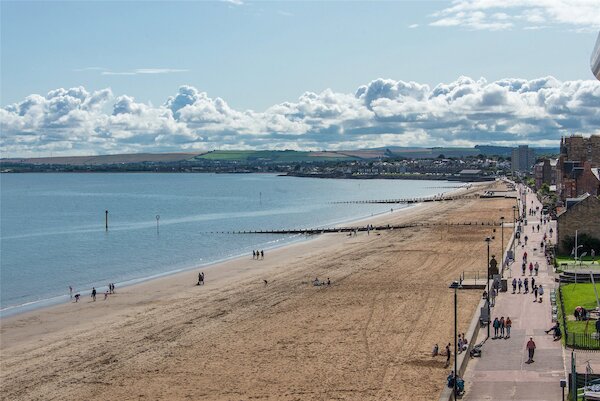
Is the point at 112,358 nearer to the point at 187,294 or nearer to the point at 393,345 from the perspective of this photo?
the point at 393,345

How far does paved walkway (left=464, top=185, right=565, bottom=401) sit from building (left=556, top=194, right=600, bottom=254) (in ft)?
50.5

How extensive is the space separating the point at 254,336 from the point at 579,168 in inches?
2187

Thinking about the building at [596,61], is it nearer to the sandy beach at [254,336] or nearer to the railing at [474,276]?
the sandy beach at [254,336]

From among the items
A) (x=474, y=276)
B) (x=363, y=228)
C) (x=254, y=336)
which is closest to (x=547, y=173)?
(x=363, y=228)

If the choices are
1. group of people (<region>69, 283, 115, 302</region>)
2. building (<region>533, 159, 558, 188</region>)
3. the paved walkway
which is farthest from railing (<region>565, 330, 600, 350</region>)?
building (<region>533, 159, 558, 188</region>)

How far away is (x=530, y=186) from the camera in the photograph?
178 metres

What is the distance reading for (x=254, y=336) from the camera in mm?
36406

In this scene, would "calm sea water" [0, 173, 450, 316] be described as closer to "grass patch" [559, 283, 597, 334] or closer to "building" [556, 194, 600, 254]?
"building" [556, 194, 600, 254]

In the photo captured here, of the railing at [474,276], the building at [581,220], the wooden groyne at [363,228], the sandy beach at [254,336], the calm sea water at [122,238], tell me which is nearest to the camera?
the sandy beach at [254,336]

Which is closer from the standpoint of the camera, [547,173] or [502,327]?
[502,327]

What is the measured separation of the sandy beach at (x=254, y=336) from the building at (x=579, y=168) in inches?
795

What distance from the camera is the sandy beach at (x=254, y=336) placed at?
28844mm

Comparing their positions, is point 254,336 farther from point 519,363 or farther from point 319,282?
point 319,282

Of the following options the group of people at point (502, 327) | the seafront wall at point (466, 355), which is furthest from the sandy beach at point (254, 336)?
the group of people at point (502, 327)
